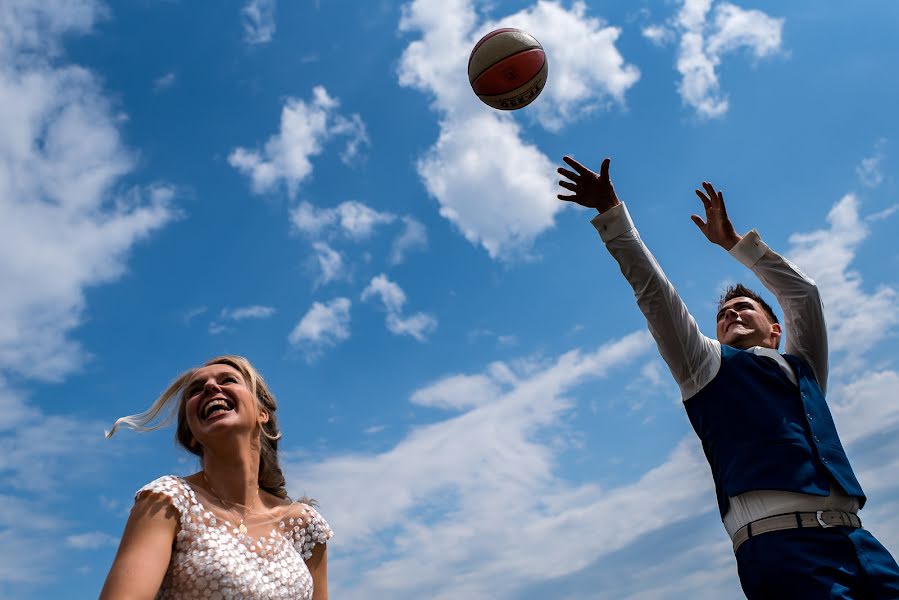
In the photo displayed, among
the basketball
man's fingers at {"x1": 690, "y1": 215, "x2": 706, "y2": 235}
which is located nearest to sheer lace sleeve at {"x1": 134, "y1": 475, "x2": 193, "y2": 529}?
man's fingers at {"x1": 690, "y1": 215, "x2": 706, "y2": 235}

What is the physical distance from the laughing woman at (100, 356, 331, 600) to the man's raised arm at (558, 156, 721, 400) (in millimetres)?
2476

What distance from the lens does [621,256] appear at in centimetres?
525

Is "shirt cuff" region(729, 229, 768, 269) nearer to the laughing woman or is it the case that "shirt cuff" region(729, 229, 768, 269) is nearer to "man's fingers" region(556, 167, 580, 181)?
"man's fingers" region(556, 167, 580, 181)

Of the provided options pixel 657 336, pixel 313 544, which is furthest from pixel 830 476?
pixel 313 544

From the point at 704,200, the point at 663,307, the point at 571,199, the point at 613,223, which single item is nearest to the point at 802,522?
the point at 663,307

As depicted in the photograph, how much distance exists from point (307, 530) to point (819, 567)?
2.92 meters

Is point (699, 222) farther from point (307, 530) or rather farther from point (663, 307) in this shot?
point (307, 530)

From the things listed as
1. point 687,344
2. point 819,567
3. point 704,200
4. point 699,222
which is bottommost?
point 819,567

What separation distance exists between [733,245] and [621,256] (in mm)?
1525

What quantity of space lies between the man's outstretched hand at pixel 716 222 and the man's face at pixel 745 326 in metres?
0.49

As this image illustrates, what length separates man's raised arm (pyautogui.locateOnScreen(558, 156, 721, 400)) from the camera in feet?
17.0

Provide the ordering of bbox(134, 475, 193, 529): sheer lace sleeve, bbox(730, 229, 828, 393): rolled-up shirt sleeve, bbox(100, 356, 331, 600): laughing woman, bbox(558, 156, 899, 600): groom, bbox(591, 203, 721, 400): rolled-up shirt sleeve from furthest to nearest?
bbox(730, 229, 828, 393): rolled-up shirt sleeve
bbox(591, 203, 721, 400): rolled-up shirt sleeve
bbox(558, 156, 899, 600): groom
bbox(134, 475, 193, 529): sheer lace sleeve
bbox(100, 356, 331, 600): laughing woman

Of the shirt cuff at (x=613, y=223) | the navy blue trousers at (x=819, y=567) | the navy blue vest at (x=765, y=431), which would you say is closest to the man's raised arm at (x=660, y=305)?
the shirt cuff at (x=613, y=223)

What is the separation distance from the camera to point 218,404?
4188 mm
